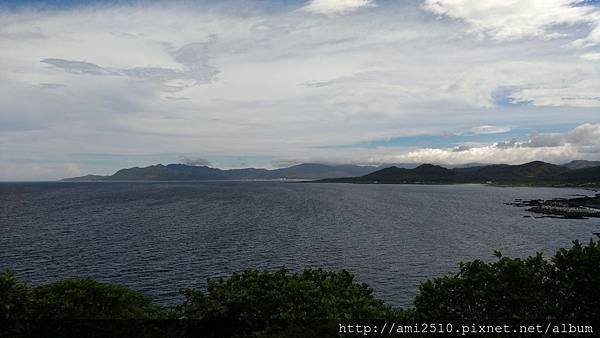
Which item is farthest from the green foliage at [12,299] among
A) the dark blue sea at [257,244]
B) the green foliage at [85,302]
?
the dark blue sea at [257,244]

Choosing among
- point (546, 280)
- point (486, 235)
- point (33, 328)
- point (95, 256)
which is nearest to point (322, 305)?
point (546, 280)

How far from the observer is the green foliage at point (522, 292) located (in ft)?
64.5

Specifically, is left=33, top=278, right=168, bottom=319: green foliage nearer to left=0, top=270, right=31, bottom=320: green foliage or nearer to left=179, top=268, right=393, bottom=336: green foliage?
left=0, top=270, right=31, bottom=320: green foliage

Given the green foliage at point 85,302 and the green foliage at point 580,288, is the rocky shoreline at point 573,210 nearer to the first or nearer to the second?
the green foliage at point 580,288

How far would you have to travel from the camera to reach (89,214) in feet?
454

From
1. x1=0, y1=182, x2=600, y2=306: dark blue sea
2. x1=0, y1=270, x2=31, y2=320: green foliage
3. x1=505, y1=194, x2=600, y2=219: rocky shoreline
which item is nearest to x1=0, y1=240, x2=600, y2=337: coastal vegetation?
x1=0, y1=270, x2=31, y2=320: green foliage

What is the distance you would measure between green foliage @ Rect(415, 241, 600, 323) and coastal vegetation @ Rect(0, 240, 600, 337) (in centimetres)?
4

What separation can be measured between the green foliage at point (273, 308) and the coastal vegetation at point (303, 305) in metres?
0.05

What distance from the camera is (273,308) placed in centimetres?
2250

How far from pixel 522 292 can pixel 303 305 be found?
34.8 feet

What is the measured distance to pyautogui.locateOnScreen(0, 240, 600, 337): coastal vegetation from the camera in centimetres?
1944

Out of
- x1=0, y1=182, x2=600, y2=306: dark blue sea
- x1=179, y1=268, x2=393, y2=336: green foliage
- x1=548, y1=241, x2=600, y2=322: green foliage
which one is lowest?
x1=0, y1=182, x2=600, y2=306: dark blue sea

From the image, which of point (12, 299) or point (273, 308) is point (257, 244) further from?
point (12, 299)

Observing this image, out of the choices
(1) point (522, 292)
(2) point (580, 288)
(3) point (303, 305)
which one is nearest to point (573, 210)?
(2) point (580, 288)
